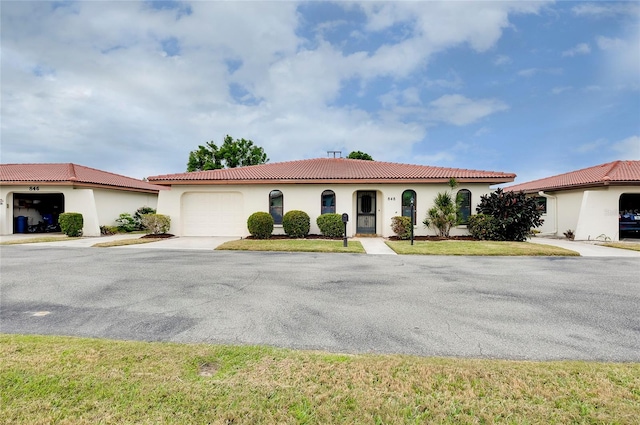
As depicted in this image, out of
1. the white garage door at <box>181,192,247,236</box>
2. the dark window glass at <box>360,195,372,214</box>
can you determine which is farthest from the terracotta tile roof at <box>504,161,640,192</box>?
the white garage door at <box>181,192,247,236</box>

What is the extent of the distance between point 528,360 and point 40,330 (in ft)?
18.9

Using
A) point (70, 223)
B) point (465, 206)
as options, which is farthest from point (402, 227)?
point (70, 223)

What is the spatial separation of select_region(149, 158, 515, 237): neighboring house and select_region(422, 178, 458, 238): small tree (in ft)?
1.05

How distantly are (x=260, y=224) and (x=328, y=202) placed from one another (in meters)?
3.88

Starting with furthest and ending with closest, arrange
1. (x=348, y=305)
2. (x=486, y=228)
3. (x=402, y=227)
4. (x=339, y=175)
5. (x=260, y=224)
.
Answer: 1. (x=339, y=175)
2. (x=260, y=224)
3. (x=402, y=227)
4. (x=486, y=228)
5. (x=348, y=305)

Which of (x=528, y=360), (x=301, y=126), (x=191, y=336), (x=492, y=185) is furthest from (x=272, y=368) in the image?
(x=301, y=126)

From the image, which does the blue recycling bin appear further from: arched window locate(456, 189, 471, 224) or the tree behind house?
Answer: arched window locate(456, 189, 471, 224)

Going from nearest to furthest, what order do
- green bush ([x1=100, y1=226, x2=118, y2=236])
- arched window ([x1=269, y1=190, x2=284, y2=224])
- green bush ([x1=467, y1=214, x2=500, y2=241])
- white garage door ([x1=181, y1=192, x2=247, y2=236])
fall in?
green bush ([x1=467, y1=214, x2=500, y2=241])
arched window ([x1=269, y1=190, x2=284, y2=224])
white garage door ([x1=181, y1=192, x2=247, y2=236])
green bush ([x1=100, y1=226, x2=118, y2=236])

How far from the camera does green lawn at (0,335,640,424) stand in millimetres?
2086

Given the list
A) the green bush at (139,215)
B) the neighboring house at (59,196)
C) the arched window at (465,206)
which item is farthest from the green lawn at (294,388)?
the green bush at (139,215)

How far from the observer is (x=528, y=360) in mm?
3057

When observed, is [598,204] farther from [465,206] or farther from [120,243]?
[120,243]

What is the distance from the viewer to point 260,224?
1499cm

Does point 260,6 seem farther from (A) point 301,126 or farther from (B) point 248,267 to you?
(A) point 301,126
